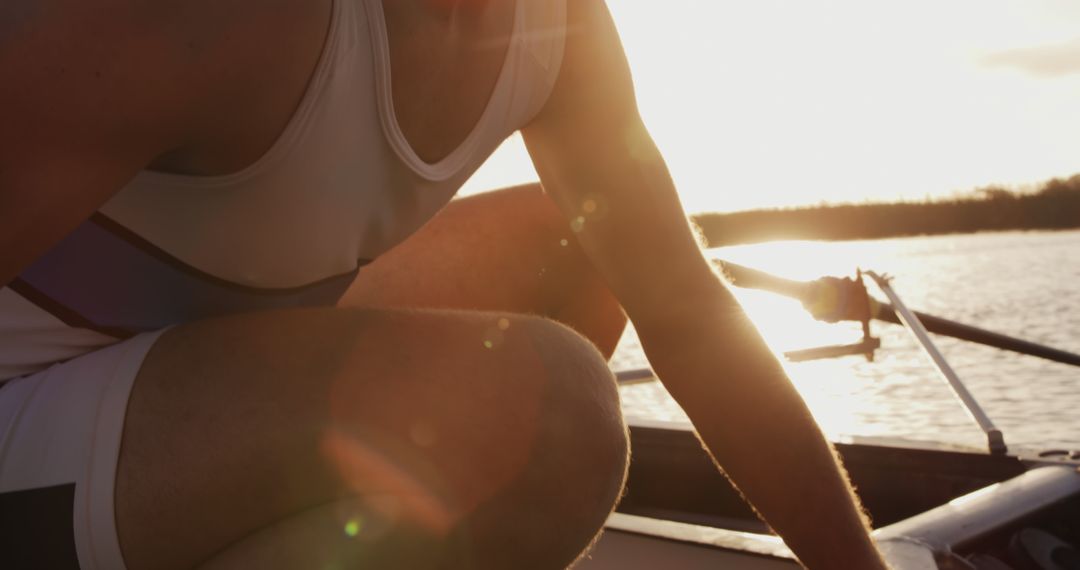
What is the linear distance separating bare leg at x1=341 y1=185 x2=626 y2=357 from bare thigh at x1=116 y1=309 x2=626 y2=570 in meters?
0.67

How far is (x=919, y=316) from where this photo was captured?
3.30m

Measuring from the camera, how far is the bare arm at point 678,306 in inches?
46.5

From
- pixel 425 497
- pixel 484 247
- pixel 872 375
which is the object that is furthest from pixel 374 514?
pixel 872 375

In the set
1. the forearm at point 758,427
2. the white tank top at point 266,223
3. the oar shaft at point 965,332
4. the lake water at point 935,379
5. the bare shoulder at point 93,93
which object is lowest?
the lake water at point 935,379

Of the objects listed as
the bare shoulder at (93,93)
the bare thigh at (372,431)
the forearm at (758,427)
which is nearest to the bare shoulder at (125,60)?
the bare shoulder at (93,93)

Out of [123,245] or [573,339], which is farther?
[573,339]

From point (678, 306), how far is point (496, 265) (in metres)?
0.52

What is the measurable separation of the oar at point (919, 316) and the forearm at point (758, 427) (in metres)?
1.04

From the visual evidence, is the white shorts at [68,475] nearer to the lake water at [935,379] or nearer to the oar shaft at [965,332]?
the lake water at [935,379]

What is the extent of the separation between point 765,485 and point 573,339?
345mm

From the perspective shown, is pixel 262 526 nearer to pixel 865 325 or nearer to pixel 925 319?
pixel 865 325

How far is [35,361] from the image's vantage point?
0.94m

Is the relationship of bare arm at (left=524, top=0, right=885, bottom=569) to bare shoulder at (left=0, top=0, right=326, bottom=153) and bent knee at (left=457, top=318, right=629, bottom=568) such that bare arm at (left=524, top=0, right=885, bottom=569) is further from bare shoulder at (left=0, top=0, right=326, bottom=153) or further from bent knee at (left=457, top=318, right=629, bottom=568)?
bare shoulder at (left=0, top=0, right=326, bottom=153)

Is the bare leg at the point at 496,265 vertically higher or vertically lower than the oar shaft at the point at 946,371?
higher
